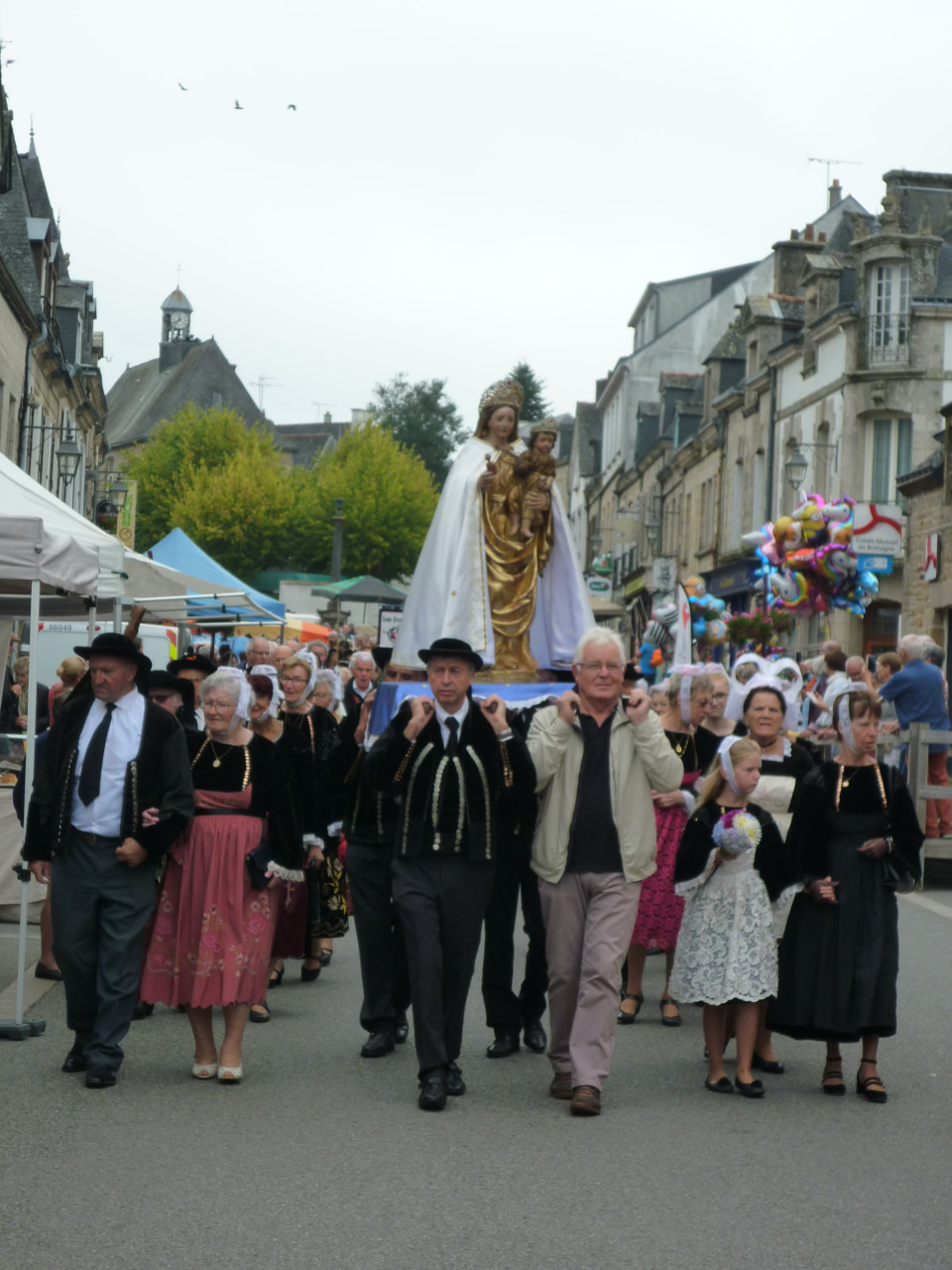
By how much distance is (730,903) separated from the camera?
7363 millimetres

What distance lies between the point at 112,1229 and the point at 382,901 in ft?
9.98

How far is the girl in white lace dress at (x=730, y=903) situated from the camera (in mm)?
7250

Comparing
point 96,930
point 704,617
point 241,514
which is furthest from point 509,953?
point 241,514

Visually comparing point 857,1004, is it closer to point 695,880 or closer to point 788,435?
point 695,880

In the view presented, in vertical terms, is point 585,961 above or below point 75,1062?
above

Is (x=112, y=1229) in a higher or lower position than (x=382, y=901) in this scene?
lower

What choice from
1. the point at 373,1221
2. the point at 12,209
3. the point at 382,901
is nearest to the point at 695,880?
the point at 382,901

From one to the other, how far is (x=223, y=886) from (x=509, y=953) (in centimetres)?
150

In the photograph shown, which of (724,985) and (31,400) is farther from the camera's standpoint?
(31,400)

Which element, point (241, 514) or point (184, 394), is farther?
point (184, 394)

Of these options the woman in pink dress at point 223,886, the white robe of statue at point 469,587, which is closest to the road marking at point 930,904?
the white robe of statue at point 469,587

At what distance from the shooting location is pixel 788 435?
132 feet

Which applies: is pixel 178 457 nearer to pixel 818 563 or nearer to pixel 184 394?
pixel 184 394

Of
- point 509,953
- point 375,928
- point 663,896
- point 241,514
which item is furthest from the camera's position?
point 241,514
